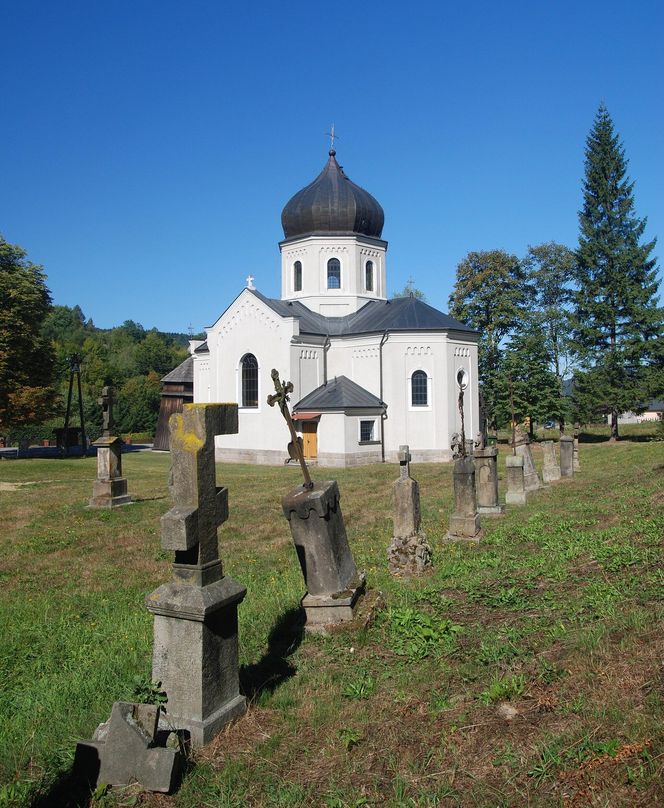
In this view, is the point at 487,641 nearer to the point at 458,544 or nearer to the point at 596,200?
the point at 458,544

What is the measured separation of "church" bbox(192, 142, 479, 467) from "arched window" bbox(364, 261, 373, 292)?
50 millimetres

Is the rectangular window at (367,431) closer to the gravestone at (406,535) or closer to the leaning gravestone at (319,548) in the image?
the gravestone at (406,535)

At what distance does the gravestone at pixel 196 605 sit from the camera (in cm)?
428

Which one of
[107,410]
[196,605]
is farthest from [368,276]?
[196,605]

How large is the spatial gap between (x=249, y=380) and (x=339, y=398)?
5244 millimetres

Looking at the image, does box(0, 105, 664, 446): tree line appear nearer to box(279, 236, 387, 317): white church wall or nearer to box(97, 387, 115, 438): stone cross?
box(279, 236, 387, 317): white church wall

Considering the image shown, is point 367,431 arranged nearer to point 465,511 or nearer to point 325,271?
point 325,271

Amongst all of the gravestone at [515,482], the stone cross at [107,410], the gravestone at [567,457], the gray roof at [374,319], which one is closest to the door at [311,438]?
the gray roof at [374,319]

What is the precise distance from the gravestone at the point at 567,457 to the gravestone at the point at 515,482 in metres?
5.48

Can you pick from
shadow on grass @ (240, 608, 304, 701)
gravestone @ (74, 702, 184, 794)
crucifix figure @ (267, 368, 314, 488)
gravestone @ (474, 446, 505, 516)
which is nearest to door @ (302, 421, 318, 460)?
gravestone @ (474, 446, 505, 516)

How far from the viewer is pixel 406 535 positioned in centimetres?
924

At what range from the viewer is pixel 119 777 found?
12.4ft

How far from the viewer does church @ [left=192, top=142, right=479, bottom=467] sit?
29.6 m

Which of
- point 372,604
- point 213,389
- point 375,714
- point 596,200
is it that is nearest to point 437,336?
point 213,389
